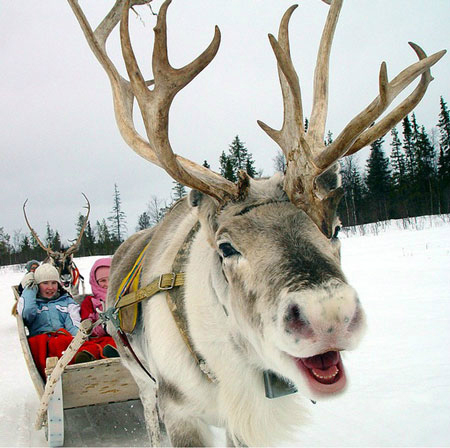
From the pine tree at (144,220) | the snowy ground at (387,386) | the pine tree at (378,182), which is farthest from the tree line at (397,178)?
the snowy ground at (387,386)

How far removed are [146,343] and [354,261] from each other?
1035cm

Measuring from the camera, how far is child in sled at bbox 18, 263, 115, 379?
167 inches

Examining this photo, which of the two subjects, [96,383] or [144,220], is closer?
[96,383]

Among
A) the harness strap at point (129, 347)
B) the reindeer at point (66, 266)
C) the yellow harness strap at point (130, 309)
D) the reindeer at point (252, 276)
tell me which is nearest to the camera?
the reindeer at point (252, 276)

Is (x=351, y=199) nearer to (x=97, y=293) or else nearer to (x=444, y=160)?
(x=444, y=160)

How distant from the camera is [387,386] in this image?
3873 millimetres

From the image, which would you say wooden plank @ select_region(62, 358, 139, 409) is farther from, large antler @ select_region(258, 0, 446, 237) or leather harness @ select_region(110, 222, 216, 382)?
large antler @ select_region(258, 0, 446, 237)

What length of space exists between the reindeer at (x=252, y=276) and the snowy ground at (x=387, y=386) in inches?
25.3

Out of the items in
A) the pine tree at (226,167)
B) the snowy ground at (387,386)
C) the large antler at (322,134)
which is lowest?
the snowy ground at (387,386)

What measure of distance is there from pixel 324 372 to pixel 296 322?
0.32 meters

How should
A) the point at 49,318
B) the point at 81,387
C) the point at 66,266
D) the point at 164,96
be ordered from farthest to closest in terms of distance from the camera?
the point at 66,266 < the point at 49,318 < the point at 81,387 < the point at 164,96

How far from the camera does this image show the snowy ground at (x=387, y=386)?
317cm

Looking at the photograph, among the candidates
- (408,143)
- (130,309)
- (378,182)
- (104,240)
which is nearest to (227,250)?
(130,309)

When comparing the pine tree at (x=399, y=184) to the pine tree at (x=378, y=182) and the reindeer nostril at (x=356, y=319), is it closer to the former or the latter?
the pine tree at (x=378, y=182)
